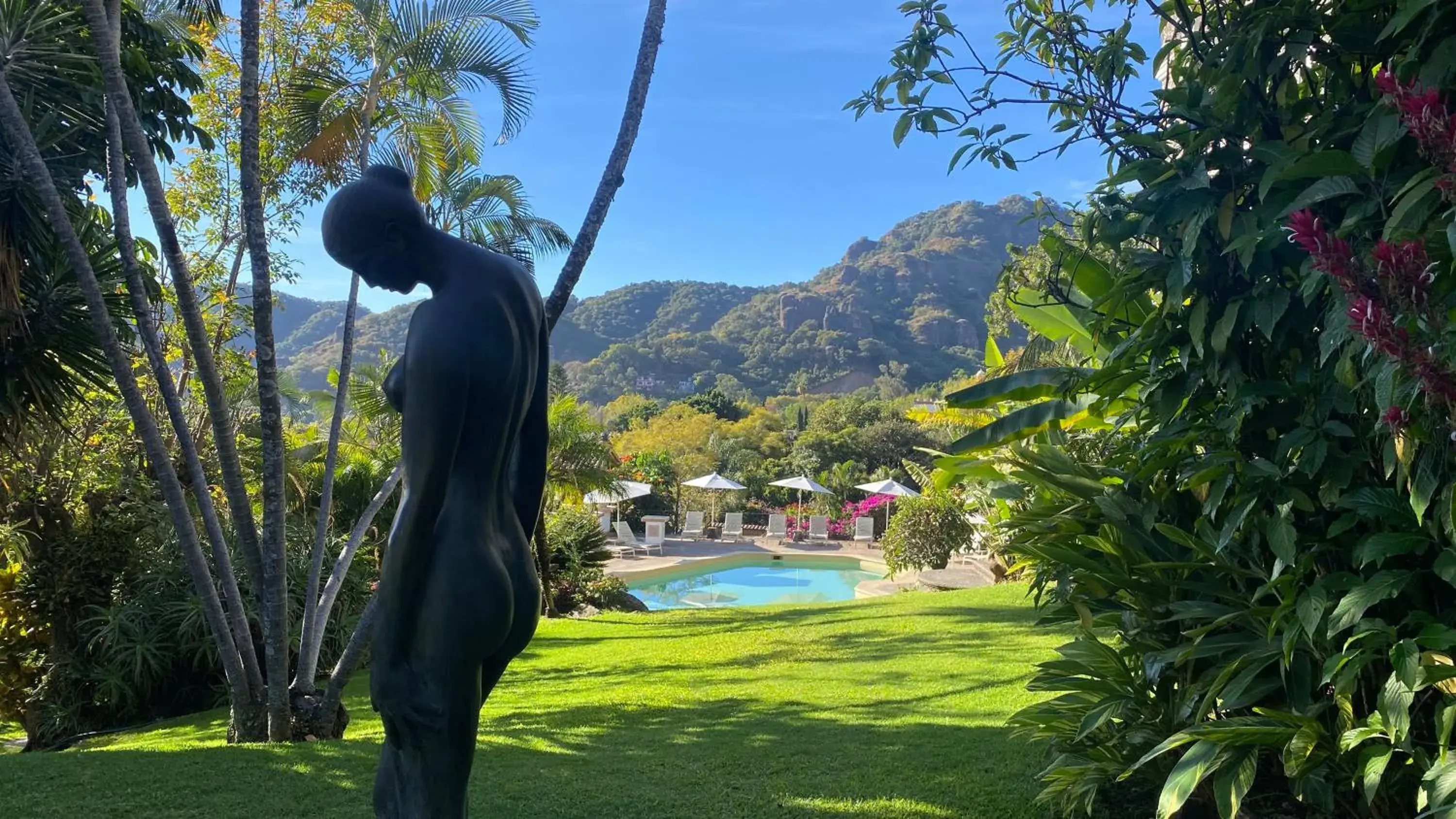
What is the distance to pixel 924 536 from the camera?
15.8 meters

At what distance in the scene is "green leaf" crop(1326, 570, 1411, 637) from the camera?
2721 millimetres

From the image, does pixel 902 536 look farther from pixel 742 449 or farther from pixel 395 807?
pixel 742 449

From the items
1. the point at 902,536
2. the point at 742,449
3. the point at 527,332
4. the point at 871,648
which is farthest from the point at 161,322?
→ the point at 742,449

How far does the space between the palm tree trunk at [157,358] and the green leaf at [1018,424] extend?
505cm

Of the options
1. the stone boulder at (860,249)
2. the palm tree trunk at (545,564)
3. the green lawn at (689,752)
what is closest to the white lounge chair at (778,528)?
the palm tree trunk at (545,564)

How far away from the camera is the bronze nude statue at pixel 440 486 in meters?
1.77

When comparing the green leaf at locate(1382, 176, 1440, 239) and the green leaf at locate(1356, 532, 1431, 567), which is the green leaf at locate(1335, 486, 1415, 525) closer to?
the green leaf at locate(1356, 532, 1431, 567)

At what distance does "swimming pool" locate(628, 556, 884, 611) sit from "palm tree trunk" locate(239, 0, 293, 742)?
13.3 meters

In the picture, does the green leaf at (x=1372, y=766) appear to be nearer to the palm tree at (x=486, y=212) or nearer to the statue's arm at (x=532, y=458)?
the statue's arm at (x=532, y=458)

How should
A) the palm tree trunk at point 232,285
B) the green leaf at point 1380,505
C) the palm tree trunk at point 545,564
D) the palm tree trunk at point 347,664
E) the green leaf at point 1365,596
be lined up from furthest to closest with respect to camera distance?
the palm tree trunk at point 545,564, the palm tree trunk at point 232,285, the palm tree trunk at point 347,664, the green leaf at point 1380,505, the green leaf at point 1365,596

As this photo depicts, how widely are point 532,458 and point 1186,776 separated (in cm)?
248

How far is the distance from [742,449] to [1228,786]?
38.1 m

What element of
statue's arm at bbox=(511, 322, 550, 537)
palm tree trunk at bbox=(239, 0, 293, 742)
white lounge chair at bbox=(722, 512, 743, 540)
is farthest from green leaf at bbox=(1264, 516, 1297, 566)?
white lounge chair at bbox=(722, 512, 743, 540)

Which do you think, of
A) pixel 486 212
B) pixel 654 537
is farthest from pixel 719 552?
pixel 486 212
